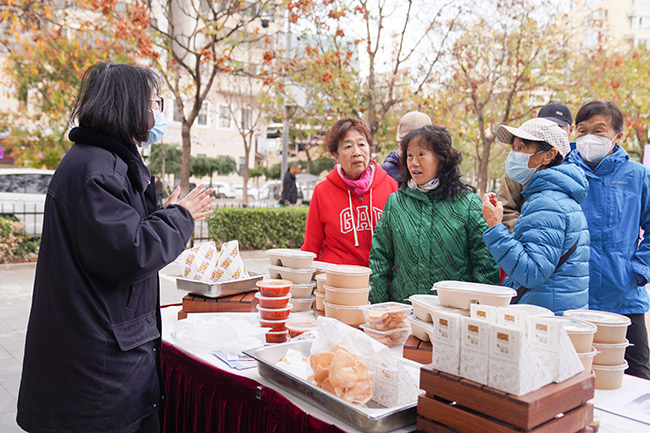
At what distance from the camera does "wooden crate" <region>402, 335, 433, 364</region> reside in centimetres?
206

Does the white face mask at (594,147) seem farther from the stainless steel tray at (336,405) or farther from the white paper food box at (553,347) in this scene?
the stainless steel tray at (336,405)

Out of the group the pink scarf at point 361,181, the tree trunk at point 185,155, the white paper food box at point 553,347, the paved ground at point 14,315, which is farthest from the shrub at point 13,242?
the white paper food box at point 553,347

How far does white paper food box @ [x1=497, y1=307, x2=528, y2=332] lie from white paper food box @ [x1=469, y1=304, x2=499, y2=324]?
15mm

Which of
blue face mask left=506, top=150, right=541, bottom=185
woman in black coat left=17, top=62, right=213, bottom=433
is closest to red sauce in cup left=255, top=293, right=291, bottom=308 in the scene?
woman in black coat left=17, top=62, right=213, bottom=433

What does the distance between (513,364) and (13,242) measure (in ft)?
33.5

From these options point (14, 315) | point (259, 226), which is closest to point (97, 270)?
point (14, 315)

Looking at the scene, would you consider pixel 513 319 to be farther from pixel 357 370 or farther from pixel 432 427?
pixel 357 370

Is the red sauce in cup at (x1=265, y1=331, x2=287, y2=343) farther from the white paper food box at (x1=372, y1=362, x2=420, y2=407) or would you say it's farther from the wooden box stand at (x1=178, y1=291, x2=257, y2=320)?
the white paper food box at (x1=372, y1=362, x2=420, y2=407)

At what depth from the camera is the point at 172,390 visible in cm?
254

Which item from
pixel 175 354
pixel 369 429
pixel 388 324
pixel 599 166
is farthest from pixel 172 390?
pixel 599 166

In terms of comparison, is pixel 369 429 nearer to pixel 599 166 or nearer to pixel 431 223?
pixel 431 223

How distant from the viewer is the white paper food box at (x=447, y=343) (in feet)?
4.82

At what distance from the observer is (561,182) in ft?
7.73

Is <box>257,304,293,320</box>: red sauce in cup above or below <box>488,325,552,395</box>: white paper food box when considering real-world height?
below
